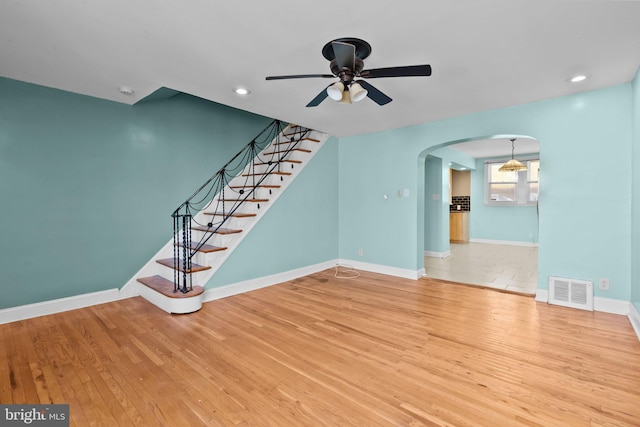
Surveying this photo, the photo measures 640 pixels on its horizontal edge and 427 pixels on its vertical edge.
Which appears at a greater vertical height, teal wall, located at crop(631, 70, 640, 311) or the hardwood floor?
teal wall, located at crop(631, 70, 640, 311)

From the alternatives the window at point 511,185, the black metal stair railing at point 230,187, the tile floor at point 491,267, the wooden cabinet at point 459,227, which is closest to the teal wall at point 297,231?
the black metal stair railing at point 230,187

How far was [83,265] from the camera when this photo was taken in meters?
3.57

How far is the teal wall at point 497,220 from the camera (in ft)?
26.6

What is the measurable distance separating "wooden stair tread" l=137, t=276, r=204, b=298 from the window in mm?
8480

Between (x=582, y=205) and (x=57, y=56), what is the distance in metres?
5.62

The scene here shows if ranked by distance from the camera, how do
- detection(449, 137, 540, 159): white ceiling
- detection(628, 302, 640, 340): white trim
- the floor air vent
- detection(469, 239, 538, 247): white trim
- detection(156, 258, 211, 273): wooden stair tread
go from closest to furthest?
detection(628, 302, 640, 340): white trim → the floor air vent → detection(156, 258, 211, 273): wooden stair tread → detection(449, 137, 540, 159): white ceiling → detection(469, 239, 538, 247): white trim

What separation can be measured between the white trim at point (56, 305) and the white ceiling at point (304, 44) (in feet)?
8.06

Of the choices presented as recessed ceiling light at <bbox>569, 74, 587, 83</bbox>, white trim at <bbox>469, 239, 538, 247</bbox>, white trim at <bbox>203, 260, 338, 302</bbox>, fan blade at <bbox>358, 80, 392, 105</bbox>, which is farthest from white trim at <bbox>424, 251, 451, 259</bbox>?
fan blade at <bbox>358, 80, 392, 105</bbox>

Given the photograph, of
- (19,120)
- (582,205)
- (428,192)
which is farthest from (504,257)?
(19,120)

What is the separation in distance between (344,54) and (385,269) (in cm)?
383

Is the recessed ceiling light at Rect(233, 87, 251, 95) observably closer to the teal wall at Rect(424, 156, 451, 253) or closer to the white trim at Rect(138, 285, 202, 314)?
the white trim at Rect(138, 285, 202, 314)

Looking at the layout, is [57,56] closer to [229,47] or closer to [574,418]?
[229,47]

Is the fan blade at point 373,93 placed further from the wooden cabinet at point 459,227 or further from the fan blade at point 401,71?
the wooden cabinet at point 459,227

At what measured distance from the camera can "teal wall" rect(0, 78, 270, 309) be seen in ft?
10.3
